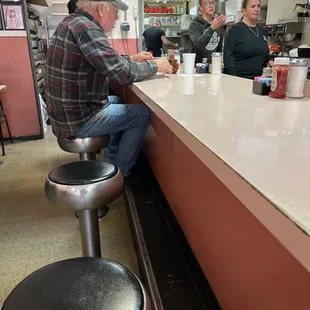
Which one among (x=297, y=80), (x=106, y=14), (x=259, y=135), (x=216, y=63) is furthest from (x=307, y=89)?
(x=106, y=14)

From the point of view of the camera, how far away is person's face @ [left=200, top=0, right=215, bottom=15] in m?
2.76

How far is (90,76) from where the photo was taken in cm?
179

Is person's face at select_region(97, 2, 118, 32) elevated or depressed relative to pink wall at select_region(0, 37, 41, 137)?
elevated

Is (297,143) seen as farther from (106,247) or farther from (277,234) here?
(106,247)

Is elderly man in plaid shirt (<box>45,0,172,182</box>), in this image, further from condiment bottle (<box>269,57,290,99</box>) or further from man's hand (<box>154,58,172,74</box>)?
condiment bottle (<box>269,57,290,99</box>)

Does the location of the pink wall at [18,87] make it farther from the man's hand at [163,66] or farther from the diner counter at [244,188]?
the diner counter at [244,188]

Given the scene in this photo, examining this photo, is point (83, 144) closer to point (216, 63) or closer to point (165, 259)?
point (165, 259)

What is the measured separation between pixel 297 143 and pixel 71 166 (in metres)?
0.99

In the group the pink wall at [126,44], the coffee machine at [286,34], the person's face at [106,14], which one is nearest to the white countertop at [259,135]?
the person's face at [106,14]

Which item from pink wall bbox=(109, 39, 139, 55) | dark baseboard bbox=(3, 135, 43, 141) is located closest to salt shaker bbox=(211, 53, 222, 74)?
dark baseboard bbox=(3, 135, 43, 141)

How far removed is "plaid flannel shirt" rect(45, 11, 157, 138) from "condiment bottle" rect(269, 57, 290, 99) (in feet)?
2.60

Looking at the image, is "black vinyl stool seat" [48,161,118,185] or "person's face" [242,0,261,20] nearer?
"black vinyl stool seat" [48,161,118,185]

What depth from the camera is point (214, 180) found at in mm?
1028

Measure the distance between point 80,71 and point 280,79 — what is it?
106cm
